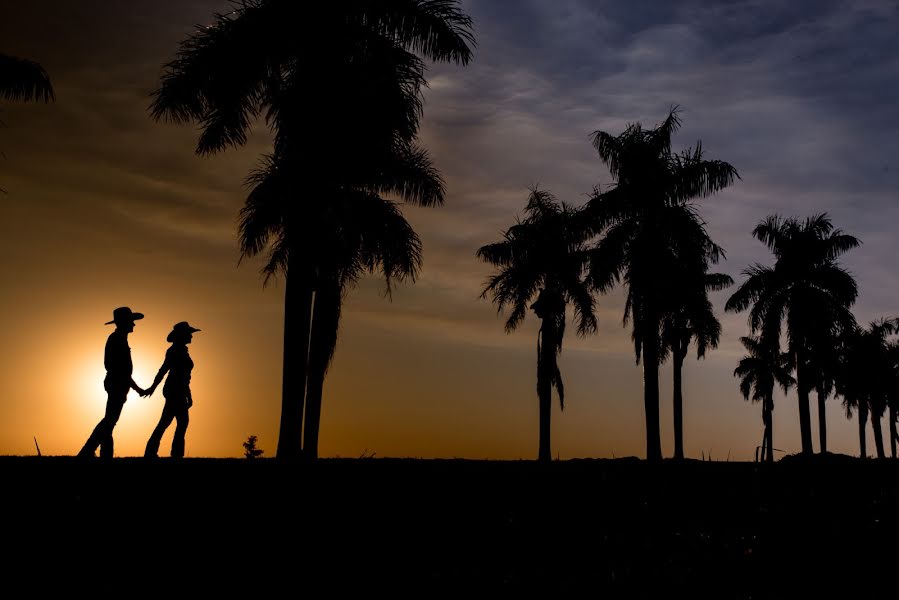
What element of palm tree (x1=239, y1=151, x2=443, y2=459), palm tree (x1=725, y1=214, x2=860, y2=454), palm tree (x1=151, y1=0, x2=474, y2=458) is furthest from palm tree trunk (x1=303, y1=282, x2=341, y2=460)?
palm tree (x1=725, y1=214, x2=860, y2=454)

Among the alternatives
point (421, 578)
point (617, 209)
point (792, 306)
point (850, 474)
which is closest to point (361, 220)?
point (617, 209)

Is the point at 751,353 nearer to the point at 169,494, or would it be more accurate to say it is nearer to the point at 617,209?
the point at 617,209

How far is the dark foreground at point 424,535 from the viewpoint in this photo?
6.67 m

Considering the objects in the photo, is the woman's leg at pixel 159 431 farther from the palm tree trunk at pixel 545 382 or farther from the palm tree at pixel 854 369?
the palm tree at pixel 854 369

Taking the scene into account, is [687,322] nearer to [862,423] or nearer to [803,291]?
[803,291]

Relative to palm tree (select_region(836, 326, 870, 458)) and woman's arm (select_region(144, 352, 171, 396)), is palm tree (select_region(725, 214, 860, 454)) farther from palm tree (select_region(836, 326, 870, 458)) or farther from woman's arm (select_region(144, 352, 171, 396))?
woman's arm (select_region(144, 352, 171, 396))

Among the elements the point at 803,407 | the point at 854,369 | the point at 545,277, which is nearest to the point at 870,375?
the point at 854,369

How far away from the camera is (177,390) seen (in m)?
13.9

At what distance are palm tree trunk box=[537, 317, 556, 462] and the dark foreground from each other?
25359mm

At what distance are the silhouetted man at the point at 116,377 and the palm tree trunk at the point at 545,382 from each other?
84.5 feet

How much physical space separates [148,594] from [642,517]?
5530 millimetres

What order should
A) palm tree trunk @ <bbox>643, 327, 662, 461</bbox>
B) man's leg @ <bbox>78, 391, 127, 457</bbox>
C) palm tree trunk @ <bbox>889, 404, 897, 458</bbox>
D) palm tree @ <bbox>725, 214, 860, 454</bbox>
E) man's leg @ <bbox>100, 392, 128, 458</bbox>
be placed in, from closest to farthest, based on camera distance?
man's leg @ <bbox>78, 391, 127, 457</bbox>, man's leg @ <bbox>100, 392, 128, 458</bbox>, palm tree trunk @ <bbox>643, 327, 662, 461</bbox>, palm tree @ <bbox>725, 214, 860, 454</bbox>, palm tree trunk @ <bbox>889, 404, 897, 458</bbox>

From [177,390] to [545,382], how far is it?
82.7ft

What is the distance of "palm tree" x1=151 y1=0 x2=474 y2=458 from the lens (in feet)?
58.4
